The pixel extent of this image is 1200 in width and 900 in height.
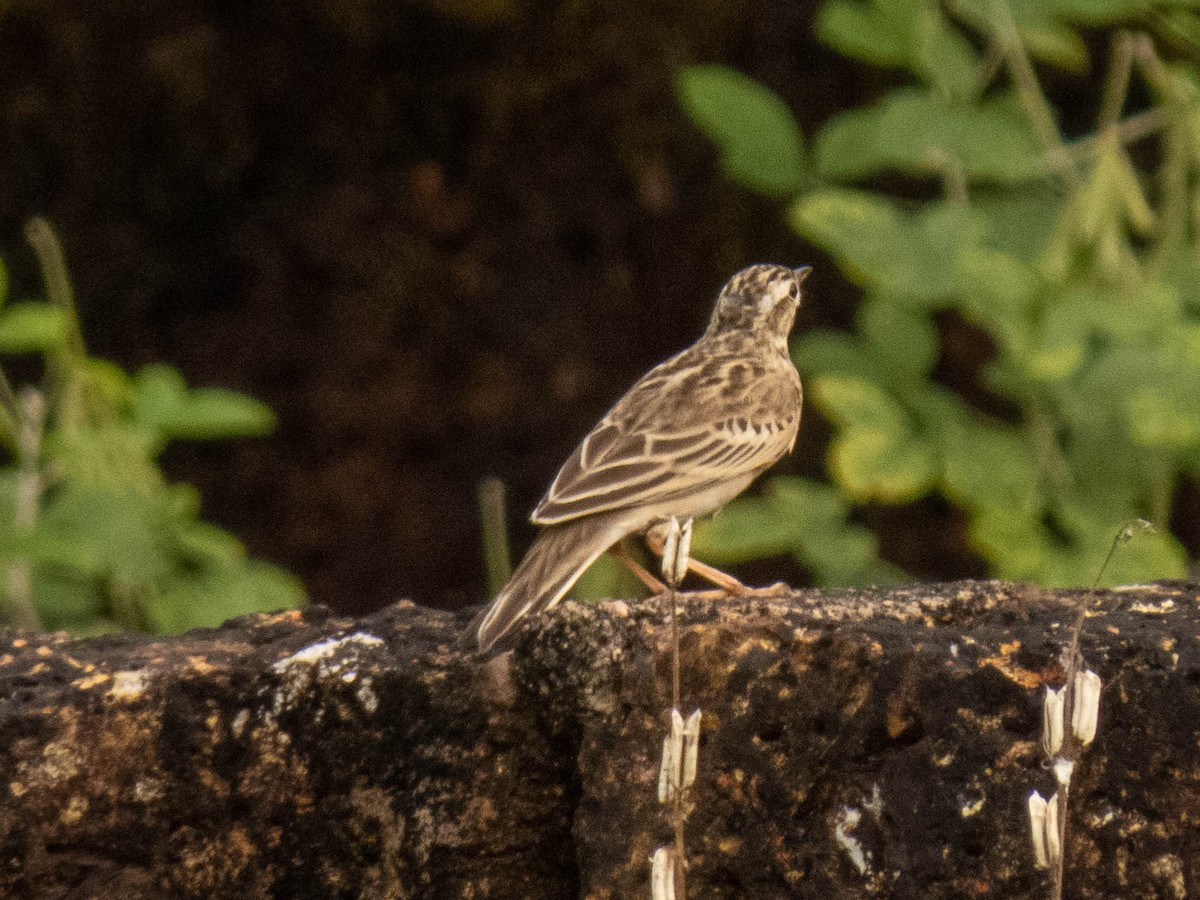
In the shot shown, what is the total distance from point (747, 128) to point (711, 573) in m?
2.29

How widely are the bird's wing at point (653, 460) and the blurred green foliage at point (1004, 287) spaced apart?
0.54 metres

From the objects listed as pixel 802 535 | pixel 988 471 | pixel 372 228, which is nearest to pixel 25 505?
pixel 372 228

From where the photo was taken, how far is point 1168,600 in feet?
12.4

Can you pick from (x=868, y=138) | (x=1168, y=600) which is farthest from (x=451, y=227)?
(x=1168, y=600)

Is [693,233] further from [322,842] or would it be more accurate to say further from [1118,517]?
[322,842]

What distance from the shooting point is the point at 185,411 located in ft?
19.8

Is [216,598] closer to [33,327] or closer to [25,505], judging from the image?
[25,505]

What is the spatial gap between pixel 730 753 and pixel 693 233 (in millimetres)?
4767

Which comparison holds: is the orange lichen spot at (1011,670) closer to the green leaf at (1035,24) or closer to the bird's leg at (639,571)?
the bird's leg at (639,571)

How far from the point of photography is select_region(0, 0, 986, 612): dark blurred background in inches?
288

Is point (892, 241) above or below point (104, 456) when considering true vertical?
above

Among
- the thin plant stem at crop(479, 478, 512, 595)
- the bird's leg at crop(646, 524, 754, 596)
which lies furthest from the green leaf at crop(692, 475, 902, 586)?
the thin plant stem at crop(479, 478, 512, 595)

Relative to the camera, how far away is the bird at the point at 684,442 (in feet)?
15.9

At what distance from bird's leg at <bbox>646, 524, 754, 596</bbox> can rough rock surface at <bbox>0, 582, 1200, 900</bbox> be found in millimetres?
1010
